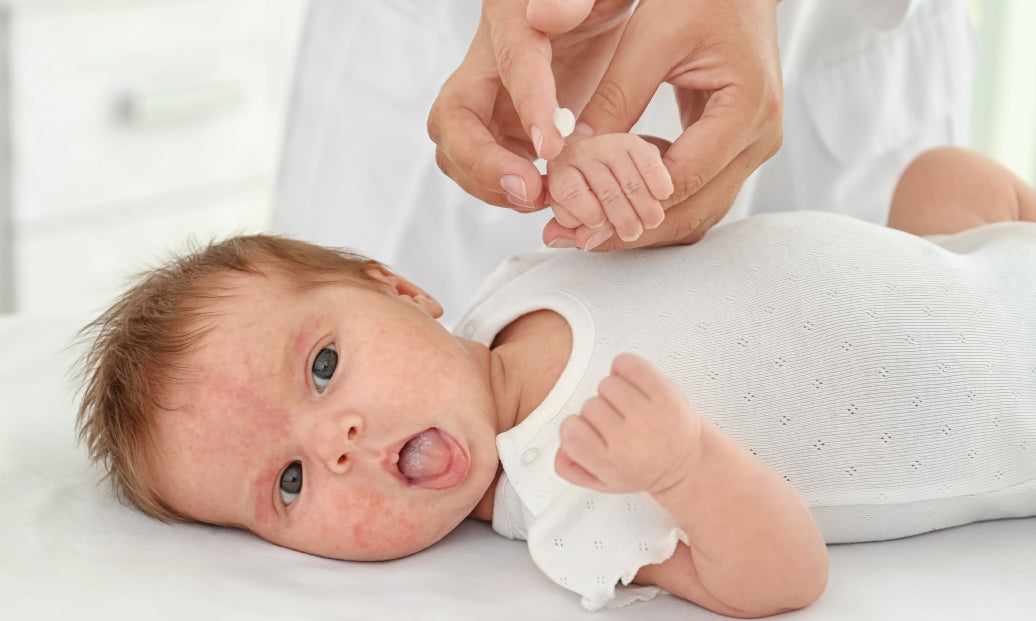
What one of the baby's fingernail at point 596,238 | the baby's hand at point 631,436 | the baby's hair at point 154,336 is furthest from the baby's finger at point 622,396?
the baby's hair at point 154,336

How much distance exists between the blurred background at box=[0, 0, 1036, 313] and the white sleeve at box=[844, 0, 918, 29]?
1.02 meters

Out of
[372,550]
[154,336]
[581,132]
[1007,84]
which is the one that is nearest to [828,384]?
[581,132]

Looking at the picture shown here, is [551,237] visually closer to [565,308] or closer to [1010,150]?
[565,308]

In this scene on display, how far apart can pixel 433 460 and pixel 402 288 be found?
25 cm

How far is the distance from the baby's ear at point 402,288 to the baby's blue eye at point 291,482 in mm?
218

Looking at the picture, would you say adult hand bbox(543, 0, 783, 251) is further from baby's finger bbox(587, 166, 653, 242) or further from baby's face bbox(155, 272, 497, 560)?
baby's face bbox(155, 272, 497, 560)

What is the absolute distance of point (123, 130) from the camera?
2373 mm

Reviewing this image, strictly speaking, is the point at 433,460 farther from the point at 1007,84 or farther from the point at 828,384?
the point at 1007,84

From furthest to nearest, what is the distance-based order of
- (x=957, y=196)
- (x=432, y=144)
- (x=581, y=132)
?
(x=432, y=144) → (x=957, y=196) → (x=581, y=132)

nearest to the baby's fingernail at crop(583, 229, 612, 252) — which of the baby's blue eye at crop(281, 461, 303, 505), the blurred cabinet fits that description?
the baby's blue eye at crop(281, 461, 303, 505)

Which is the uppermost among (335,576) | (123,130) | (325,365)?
(325,365)

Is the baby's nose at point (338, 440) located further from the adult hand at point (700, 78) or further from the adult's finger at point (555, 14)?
the adult's finger at point (555, 14)

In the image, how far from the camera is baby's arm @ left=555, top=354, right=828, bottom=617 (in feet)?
2.37

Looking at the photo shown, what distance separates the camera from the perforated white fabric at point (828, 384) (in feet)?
2.79
